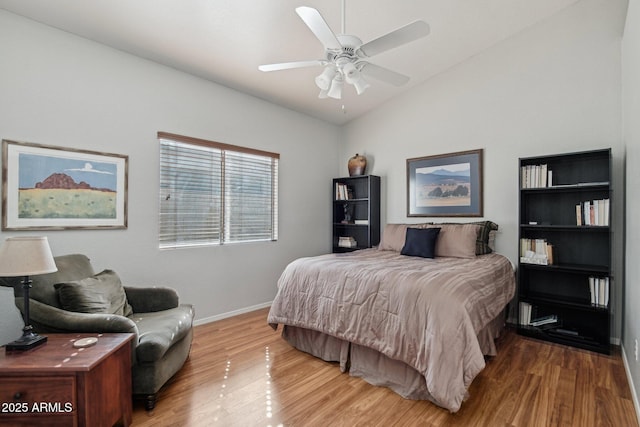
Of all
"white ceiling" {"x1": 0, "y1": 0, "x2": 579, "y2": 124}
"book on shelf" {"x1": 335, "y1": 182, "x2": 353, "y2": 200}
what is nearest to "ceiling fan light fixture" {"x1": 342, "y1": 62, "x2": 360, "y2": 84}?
"white ceiling" {"x1": 0, "y1": 0, "x2": 579, "y2": 124}

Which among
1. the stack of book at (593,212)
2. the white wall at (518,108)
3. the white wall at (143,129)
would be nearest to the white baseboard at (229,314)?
the white wall at (143,129)

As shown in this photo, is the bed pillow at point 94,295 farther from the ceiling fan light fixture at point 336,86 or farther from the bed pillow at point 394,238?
the bed pillow at point 394,238

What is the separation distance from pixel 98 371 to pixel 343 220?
3904mm

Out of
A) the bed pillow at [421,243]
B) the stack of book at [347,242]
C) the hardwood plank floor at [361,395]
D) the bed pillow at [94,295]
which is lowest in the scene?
the hardwood plank floor at [361,395]

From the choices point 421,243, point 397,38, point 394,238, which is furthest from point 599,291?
point 397,38

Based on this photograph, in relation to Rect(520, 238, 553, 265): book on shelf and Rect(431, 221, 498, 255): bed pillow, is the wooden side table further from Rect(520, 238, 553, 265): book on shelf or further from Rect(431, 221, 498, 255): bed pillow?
Rect(520, 238, 553, 265): book on shelf

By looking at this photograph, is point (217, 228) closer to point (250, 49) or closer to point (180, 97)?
point (180, 97)

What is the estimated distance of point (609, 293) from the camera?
9.02ft

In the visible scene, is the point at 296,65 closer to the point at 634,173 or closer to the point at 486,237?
the point at 634,173

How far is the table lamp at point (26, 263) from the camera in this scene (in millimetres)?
1594

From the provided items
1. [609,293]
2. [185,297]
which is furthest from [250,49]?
[609,293]

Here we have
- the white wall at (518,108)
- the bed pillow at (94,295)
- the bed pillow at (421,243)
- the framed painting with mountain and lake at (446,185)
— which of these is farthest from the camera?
the framed painting with mountain and lake at (446,185)

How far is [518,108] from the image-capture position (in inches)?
138

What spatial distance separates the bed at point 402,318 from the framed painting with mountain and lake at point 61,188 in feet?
5.68
